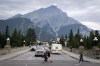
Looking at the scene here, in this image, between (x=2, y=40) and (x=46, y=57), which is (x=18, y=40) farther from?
(x=46, y=57)

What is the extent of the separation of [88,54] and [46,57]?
54.0 feet

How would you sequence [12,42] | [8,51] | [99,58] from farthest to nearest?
[12,42] < [8,51] < [99,58]

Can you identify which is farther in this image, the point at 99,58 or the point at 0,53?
the point at 0,53

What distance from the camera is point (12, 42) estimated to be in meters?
146

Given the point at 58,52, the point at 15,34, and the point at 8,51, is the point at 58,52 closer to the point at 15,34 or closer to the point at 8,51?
the point at 8,51

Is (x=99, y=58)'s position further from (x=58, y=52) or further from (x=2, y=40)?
(x=2, y=40)

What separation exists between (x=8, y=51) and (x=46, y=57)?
29390 mm

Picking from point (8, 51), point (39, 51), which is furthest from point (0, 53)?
point (8, 51)

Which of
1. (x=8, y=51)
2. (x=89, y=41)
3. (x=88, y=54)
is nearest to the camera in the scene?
(x=88, y=54)

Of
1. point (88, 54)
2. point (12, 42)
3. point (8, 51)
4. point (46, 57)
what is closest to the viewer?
point (46, 57)

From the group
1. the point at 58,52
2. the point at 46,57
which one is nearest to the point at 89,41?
the point at 58,52

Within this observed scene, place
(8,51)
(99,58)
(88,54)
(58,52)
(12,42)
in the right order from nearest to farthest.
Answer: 1. (99,58)
2. (88,54)
3. (8,51)
4. (58,52)
5. (12,42)

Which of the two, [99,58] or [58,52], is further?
[58,52]

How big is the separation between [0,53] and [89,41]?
214 feet
